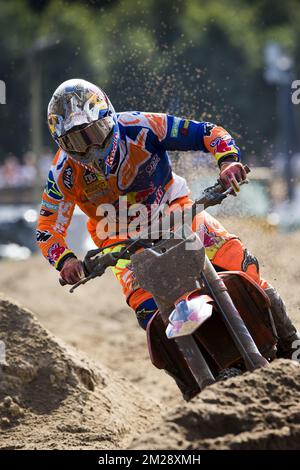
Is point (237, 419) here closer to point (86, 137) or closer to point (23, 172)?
point (86, 137)

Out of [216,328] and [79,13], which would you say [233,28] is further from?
[216,328]

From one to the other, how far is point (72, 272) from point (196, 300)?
2.93ft

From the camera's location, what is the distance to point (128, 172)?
6.34 meters

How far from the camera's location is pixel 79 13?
121ft

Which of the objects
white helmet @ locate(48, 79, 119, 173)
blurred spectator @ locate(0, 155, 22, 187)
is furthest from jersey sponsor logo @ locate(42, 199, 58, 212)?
blurred spectator @ locate(0, 155, 22, 187)

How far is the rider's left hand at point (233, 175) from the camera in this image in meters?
5.55

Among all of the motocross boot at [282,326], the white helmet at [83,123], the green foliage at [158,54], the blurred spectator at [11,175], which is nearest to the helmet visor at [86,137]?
the white helmet at [83,123]

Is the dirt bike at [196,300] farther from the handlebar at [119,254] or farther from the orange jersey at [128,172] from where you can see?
the orange jersey at [128,172]

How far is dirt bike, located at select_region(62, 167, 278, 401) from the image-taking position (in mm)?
5059

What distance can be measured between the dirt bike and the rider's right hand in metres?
0.15

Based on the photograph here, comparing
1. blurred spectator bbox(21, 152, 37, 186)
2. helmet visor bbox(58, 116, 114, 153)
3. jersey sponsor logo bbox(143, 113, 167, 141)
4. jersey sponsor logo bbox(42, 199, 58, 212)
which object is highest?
blurred spectator bbox(21, 152, 37, 186)

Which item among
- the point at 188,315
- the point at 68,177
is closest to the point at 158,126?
the point at 68,177

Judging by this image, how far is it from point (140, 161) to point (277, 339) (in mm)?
1530

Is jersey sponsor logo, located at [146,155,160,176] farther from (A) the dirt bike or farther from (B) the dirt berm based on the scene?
(B) the dirt berm
